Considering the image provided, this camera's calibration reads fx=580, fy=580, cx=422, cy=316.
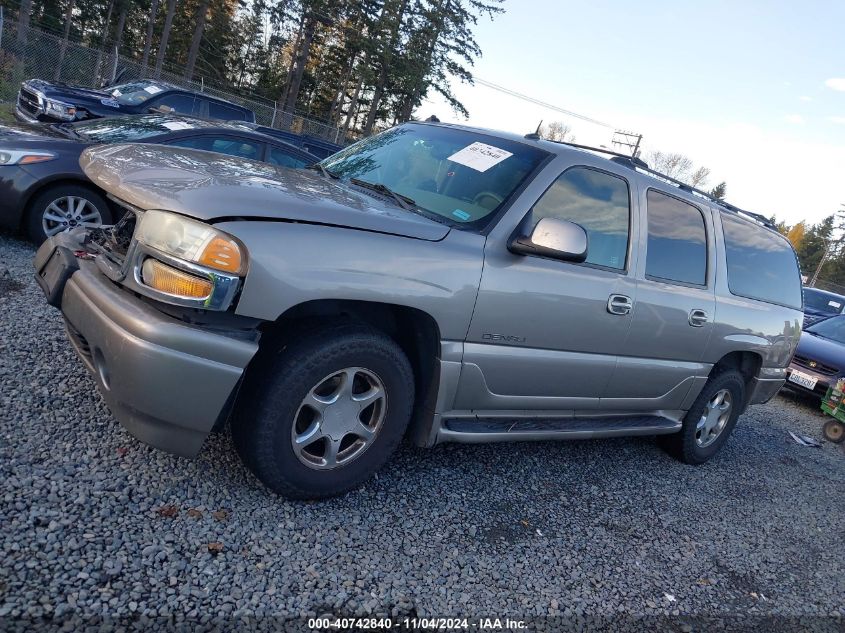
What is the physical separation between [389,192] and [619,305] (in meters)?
1.48

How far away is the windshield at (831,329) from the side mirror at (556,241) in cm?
840

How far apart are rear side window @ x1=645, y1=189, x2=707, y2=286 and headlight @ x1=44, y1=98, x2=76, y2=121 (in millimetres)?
9196

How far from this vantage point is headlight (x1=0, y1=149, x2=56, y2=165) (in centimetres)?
480

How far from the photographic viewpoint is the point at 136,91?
11445mm

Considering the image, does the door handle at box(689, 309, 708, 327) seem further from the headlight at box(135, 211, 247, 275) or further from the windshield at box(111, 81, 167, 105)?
the windshield at box(111, 81, 167, 105)

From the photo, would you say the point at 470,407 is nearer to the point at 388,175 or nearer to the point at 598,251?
the point at 598,251

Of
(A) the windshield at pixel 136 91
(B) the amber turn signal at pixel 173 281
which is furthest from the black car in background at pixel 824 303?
(A) the windshield at pixel 136 91

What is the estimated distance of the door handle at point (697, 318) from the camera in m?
3.90

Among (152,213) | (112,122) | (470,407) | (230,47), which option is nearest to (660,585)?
(470,407)

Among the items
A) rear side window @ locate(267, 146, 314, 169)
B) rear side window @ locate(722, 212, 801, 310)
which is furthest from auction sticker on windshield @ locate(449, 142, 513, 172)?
rear side window @ locate(267, 146, 314, 169)

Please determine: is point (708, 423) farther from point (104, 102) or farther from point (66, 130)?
point (104, 102)

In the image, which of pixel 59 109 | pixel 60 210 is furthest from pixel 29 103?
pixel 60 210

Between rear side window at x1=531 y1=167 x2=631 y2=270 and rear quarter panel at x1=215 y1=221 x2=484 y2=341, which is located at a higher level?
rear side window at x1=531 y1=167 x2=631 y2=270

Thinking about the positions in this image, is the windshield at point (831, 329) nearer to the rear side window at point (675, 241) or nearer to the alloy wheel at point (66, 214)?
the rear side window at point (675, 241)
